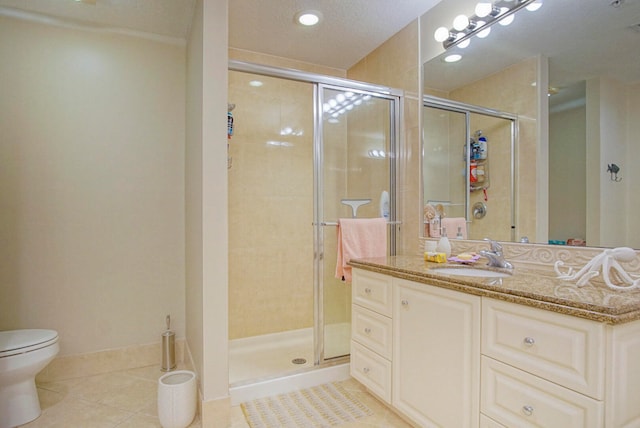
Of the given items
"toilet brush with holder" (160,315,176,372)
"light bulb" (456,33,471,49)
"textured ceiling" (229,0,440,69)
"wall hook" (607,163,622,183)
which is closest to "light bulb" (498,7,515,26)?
"light bulb" (456,33,471,49)

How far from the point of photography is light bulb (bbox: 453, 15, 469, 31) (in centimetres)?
207

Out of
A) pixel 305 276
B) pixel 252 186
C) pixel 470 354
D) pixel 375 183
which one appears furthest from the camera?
pixel 305 276

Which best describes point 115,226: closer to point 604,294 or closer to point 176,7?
point 176,7

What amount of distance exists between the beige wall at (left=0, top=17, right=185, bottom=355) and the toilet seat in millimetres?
340

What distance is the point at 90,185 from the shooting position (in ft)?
7.98

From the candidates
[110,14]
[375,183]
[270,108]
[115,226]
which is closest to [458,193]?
[375,183]

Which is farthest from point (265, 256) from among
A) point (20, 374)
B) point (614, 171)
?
point (614, 171)

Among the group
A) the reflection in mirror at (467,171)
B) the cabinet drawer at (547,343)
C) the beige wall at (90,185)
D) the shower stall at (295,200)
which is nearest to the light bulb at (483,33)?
the reflection in mirror at (467,171)

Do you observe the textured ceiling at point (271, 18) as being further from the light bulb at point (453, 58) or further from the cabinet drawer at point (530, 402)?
the cabinet drawer at point (530, 402)

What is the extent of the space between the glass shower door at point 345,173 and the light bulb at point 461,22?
0.62 metres

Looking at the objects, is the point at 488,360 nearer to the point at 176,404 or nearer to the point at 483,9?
the point at 176,404

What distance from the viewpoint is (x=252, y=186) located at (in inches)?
116

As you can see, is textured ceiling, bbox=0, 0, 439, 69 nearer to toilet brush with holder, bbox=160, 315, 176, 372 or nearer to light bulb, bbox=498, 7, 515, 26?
light bulb, bbox=498, 7, 515, 26

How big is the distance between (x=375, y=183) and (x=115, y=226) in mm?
1927
